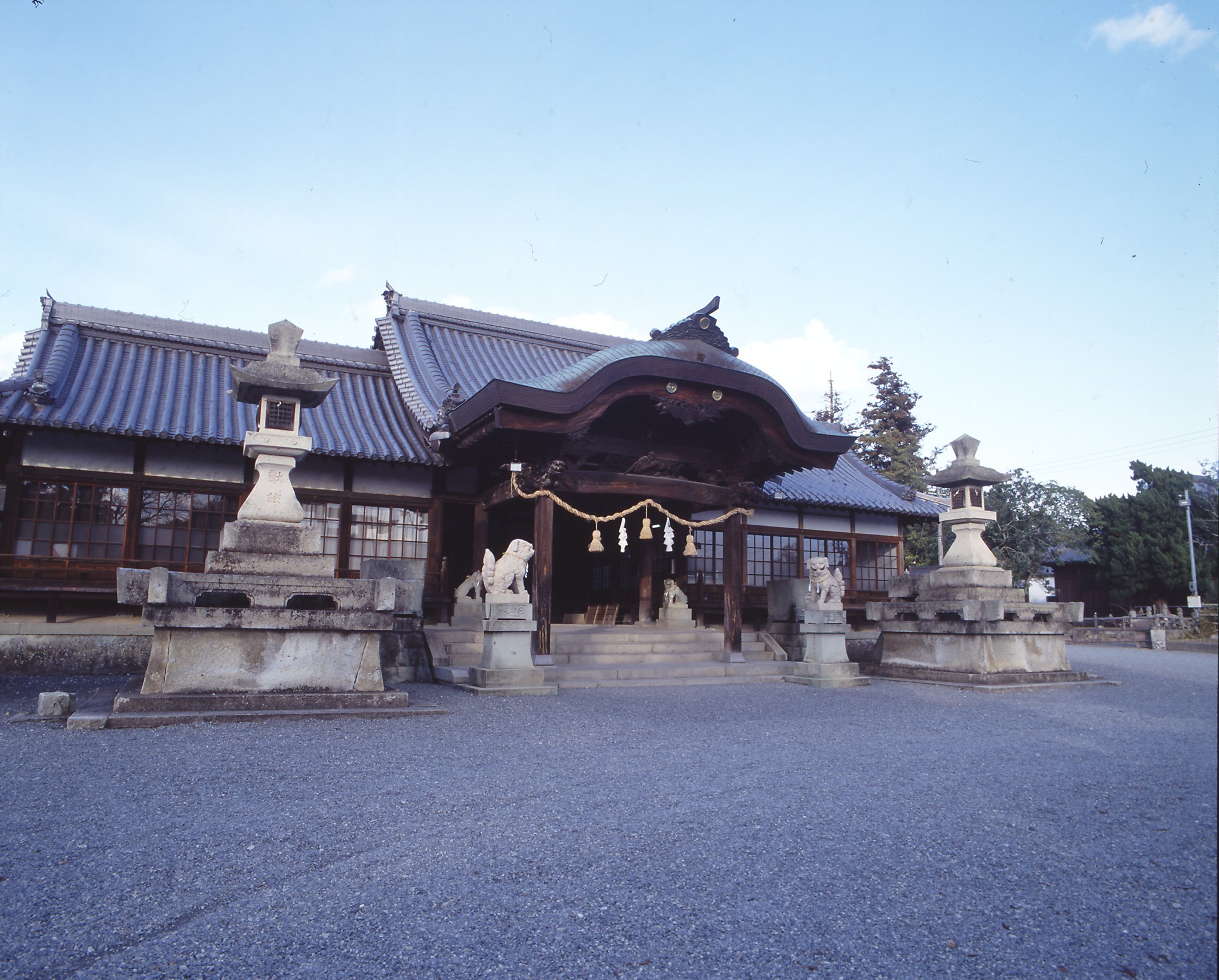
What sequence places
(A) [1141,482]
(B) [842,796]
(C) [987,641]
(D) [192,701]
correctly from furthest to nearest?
(C) [987,641] < (D) [192,701] < (B) [842,796] < (A) [1141,482]

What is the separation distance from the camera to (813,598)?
1216 centimetres

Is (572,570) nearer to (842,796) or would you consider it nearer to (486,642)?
(486,642)

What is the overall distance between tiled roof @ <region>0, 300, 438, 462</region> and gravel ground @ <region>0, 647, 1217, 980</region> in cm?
696

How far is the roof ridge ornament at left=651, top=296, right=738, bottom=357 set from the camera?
44.3ft

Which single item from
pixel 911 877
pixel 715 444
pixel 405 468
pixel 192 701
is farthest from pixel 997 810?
pixel 405 468

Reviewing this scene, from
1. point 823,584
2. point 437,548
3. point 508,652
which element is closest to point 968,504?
point 823,584

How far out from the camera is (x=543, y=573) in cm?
1188

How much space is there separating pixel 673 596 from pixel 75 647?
1001 centimetres

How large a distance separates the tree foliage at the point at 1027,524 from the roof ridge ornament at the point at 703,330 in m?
5.16

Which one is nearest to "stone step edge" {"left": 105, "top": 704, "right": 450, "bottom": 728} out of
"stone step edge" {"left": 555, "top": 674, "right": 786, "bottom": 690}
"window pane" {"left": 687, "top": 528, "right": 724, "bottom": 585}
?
"stone step edge" {"left": 555, "top": 674, "right": 786, "bottom": 690}

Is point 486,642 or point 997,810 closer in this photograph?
point 997,810

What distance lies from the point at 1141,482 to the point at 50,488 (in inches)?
554

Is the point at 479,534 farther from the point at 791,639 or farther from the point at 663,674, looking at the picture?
the point at 791,639

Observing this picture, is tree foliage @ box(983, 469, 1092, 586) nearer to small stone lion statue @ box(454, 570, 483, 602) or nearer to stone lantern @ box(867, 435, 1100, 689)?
stone lantern @ box(867, 435, 1100, 689)
